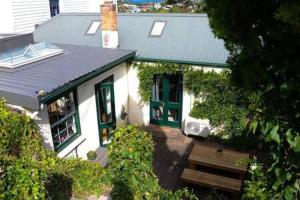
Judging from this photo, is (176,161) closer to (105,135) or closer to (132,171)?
(105,135)

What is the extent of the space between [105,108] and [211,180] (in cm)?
467

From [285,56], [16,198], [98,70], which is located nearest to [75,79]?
[98,70]

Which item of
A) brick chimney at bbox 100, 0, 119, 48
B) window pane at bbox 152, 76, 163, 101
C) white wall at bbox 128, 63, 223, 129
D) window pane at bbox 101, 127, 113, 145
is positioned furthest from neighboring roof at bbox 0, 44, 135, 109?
window pane at bbox 101, 127, 113, 145

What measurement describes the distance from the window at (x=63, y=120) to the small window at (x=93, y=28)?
18.8 feet

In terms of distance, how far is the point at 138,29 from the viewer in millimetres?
13273

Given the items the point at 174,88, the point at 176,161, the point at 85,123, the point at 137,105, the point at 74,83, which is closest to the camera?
the point at 74,83

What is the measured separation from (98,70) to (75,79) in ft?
4.28

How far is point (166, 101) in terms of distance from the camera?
12242 mm

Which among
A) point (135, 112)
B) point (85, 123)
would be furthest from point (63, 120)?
point (135, 112)

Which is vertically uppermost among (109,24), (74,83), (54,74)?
(109,24)

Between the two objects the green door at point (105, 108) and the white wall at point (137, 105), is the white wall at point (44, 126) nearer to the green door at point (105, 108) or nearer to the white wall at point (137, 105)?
the green door at point (105, 108)

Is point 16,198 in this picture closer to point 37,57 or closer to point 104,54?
point 37,57

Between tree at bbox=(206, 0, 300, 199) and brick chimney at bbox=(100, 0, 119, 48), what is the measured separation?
27.8 feet

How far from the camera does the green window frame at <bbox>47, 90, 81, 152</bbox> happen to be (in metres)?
8.23
